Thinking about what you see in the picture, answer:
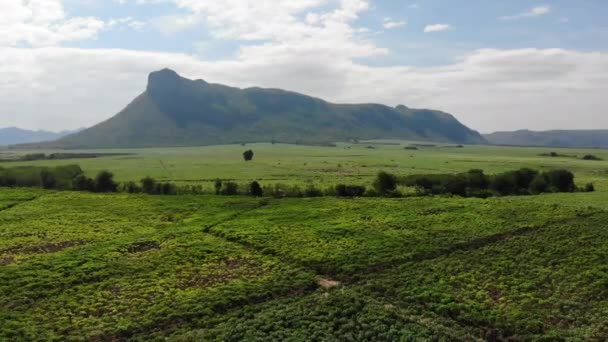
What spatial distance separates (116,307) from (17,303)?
10.4 m

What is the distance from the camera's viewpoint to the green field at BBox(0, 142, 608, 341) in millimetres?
40000

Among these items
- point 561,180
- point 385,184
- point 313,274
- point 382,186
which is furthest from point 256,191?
point 561,180

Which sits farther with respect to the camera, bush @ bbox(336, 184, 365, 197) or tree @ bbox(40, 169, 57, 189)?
tree @ bbox(40, 169, 57, 189)

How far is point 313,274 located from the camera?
53469 mm

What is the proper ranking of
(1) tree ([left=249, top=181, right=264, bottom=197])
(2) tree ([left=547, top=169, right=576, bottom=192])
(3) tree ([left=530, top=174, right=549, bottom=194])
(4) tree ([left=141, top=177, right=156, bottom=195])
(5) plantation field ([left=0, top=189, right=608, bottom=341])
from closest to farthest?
1. (5) plantation field ([left=0, top=189, right=608, bottom=341])
2. (1) tree ([left=249, top=181, right=264, bottom=197])
3. (3) tree ([left=530, top=174, right=549, bottom=194])
4. (4) tree ([left=141, top=177, right=156, bottom=195])
5. (2) tree ([left=547, top=169, right=576, bottom=192])

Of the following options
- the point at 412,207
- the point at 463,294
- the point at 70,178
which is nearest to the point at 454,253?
the point at 463,294

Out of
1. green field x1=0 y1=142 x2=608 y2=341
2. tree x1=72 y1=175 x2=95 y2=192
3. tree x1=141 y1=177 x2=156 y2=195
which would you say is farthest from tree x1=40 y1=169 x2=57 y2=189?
green field x1=0 y1=142 x2=608 y2=341

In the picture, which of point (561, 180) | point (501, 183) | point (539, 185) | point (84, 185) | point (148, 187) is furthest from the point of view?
point (84, 185)

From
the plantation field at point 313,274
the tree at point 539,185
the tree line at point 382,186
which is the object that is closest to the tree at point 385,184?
the tree line at point 382,186

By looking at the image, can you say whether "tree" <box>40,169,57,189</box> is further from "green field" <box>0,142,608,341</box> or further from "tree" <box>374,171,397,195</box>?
"tree" <box>374,171,397,195</box>

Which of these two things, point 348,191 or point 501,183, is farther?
point 501,183

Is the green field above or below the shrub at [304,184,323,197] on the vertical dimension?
below

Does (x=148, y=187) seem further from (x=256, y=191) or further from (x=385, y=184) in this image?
(x=385, y=184)

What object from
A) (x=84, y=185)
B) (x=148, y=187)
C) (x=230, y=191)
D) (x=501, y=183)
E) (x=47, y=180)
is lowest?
(x=230, y=191)
